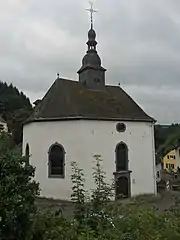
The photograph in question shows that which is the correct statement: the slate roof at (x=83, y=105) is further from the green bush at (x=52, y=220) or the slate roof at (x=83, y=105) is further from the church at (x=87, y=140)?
the green bush at (x=52, y=220)

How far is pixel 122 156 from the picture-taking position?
29.8 metres

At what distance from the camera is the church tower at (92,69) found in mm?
33062

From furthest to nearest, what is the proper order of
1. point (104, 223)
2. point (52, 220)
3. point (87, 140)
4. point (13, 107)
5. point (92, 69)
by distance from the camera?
point (13, 107) < point (92, 69) < point (87, 140) < point (52, 220) < point (104, 223)

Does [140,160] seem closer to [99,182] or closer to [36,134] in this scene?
[36,134]

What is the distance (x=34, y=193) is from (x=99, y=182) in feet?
6.57

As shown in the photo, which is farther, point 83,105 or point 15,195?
point 83,105

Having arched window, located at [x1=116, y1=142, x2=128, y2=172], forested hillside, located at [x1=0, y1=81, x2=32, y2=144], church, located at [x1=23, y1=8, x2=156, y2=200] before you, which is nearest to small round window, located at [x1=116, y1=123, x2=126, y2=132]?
church, located at [x1=23, y1=8, x2=156, y2=200]

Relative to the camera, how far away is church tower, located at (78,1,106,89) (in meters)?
33.1

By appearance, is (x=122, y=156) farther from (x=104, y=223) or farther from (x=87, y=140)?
(x=104, y=223)

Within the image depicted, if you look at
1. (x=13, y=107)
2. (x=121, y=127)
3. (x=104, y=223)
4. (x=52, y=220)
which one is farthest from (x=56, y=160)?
(x=13, y=107)

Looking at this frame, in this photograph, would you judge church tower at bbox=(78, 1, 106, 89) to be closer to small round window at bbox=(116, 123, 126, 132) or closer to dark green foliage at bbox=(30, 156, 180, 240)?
small round window at bbox=(116, 123, 126, 132)

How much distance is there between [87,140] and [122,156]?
332 centimetres

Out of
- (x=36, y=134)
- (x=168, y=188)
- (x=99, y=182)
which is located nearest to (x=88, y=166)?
(x=36, y=134)

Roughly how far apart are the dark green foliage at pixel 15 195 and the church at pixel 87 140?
20300 mm
